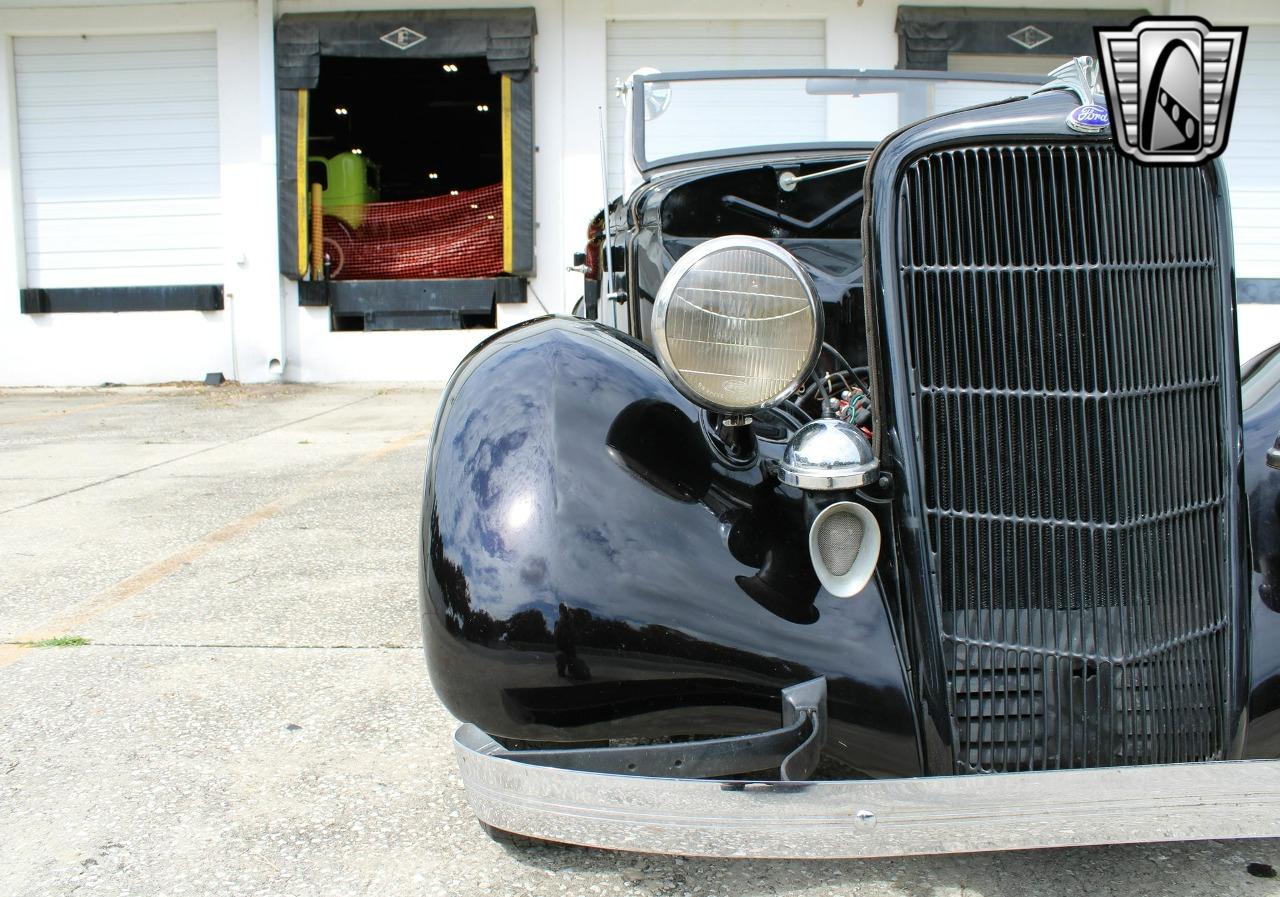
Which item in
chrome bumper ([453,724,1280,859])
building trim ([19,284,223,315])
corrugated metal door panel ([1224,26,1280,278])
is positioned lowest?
chrome bumper ([453,724,1280,859])

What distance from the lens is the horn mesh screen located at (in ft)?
A: 5.84

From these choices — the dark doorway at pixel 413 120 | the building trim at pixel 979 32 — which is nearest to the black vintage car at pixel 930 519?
the building trim at pixel 979 32

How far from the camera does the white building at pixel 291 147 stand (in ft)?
34.3

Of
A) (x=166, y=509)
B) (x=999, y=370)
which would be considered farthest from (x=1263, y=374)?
(x=166, y=509)

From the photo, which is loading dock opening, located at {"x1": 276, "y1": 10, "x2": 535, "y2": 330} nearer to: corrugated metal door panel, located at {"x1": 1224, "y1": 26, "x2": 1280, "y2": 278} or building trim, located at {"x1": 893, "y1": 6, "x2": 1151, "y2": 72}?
building trim, located at {"x1": 893, "y1": 6, "x2": 1151, "y2": 72}

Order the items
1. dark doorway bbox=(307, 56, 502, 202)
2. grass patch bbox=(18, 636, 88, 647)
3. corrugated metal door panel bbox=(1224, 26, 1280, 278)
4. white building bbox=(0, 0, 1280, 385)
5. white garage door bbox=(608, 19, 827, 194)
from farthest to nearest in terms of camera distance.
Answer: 1. dark doorway bbox=(307, 56, 502, 202)
2. corrugated metal door panel bbox=(1224, 26, 1280, 278)
3. white garage door bbox=(608, 19, 827, 194)
4. white building bbox=(0, 0, 1280, 385)
5. grass patch bbox=(18, 636, 88, 647)

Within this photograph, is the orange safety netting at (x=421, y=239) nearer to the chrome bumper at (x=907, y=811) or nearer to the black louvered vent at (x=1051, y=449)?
the black louvered vent at (x=1051, y=449)

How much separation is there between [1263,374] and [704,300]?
62.8 inches

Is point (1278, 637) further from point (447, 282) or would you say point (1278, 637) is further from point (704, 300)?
point (447, 282)

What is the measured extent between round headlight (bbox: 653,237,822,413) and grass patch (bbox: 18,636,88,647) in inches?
86.3

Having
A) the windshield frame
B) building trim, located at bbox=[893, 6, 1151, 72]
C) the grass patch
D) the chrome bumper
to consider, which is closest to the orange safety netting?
building trim, located at bbox=[893, 6, 1151, 72]

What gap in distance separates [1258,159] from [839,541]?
11291 millimetres

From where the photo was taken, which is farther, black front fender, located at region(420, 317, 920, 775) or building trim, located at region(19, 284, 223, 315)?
building trim, located at region(19, 284, 223, 315)

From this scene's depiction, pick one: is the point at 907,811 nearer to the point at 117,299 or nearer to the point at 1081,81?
the point at 1081,81
